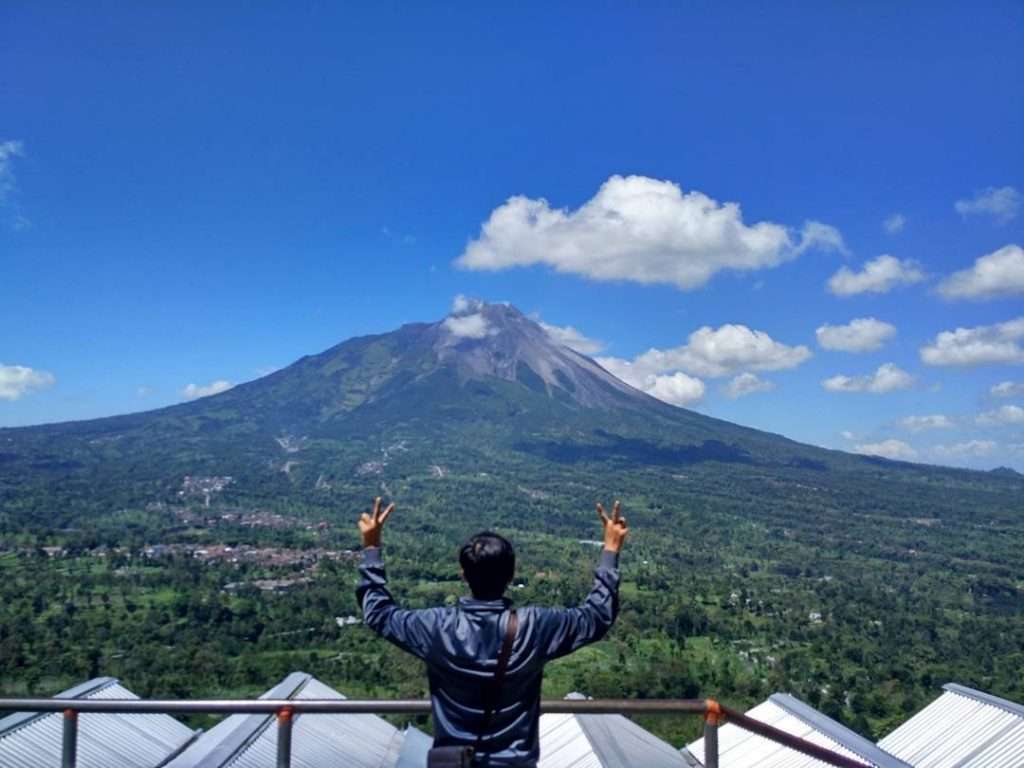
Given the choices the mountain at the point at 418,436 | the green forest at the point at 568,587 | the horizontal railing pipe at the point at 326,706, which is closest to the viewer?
the horizontal railing pipe at the point at 326,706

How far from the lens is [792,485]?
99000 millimetres

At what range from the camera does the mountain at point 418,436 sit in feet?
295

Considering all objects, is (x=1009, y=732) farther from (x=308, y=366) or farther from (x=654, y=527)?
(x=308, y=366)

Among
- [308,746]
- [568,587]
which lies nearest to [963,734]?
[308,746]

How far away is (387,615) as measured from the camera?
211cm

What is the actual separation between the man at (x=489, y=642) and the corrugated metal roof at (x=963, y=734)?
8477mm

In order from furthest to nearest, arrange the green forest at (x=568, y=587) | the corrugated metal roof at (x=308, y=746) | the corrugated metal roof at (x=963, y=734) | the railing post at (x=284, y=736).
→ 1. the green forest at (x=568, y=587)
2. the corrugated metal roof at (x=963, y=734)
3. the corrugated metal roof at (x=308, y=746)
4. the railing post at (x=284, y=736)

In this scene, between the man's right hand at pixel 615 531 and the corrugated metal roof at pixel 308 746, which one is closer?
the man's right hand at pixel 615 531

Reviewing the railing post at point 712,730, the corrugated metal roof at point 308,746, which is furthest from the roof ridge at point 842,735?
the railing post at point 712,730

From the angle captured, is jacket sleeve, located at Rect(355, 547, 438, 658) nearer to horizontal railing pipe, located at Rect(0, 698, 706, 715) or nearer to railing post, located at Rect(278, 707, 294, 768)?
horizontal railing pipe, located at Rect(0, 698, 706, 715)

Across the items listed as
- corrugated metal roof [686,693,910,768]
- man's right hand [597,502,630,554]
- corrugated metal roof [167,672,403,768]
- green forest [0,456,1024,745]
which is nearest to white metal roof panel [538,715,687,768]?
corrugated metal roof [686,693,910,768]

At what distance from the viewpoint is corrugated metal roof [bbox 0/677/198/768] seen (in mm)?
5574

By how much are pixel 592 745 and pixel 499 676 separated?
5.92 metres

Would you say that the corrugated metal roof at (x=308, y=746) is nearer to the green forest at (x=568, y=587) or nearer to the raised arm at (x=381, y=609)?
the green forest at (x=568, y=587)
